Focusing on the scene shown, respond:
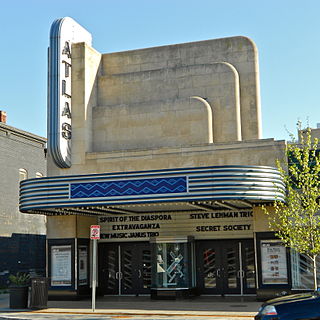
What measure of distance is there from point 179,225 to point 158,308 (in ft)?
16.5

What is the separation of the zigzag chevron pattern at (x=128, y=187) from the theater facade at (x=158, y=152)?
1.35m

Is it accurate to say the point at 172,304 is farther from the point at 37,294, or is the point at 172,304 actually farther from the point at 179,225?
the point at 37,294

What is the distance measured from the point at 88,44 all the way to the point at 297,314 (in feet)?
56.3

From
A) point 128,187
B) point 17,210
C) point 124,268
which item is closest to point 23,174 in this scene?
point 17,210

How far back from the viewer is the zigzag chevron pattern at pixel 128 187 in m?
19.0

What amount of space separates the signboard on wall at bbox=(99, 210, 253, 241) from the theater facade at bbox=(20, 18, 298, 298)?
44 millimetres

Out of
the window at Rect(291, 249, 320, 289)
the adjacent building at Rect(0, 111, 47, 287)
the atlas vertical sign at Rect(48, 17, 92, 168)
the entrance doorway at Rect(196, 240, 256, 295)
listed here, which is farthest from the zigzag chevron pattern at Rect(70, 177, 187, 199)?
the adjacent building at Rect(0, 111, 47, 287)

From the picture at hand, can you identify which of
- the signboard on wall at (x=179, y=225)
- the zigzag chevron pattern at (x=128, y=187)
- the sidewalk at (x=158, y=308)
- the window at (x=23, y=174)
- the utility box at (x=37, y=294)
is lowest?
the sidewalk at (x=158, y=308)

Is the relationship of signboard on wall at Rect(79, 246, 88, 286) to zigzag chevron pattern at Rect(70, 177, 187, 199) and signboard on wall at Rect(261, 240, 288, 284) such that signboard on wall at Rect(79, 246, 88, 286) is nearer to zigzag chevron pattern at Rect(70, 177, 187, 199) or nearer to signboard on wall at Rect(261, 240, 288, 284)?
zigzag chevron pattern at Rect(70, 177, 187, 199)

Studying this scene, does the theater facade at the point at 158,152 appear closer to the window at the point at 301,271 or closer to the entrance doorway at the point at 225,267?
the entrance doorway at the point at 225,267

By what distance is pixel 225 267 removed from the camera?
23.9 metres

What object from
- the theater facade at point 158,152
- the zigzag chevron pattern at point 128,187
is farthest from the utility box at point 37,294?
the zigzag chevron pattern at point 128,187

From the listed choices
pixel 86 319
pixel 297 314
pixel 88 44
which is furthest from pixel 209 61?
pixel 297 314

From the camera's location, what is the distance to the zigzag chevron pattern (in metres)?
19.0
